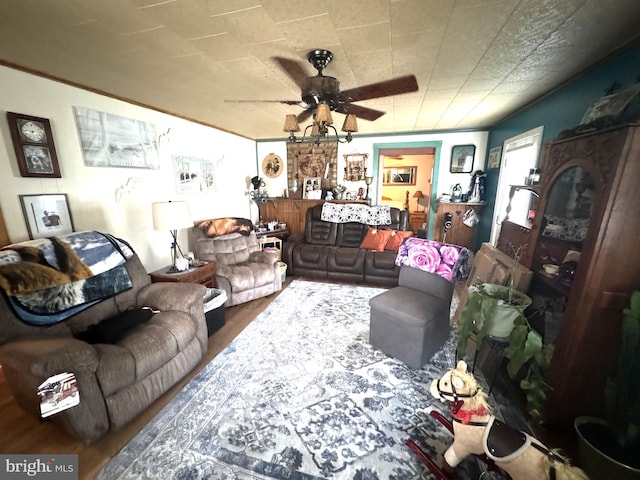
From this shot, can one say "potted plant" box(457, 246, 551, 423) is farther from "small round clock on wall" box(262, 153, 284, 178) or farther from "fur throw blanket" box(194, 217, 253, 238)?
"small round clock on wall" box(262, 153, 284, 178)

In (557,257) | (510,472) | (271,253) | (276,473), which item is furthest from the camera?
(271,253)

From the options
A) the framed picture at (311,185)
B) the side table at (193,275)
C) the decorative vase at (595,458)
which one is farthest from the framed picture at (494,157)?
the side table at (193,275)

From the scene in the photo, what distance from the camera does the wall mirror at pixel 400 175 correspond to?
681 centimetres

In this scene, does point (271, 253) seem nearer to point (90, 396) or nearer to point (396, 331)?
point (396, 331)

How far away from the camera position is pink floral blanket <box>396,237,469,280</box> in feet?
7.01

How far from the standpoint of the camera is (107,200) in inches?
97.4

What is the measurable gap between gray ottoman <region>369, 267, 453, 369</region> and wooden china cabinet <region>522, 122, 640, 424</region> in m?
0.73

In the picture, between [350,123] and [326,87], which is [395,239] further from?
[326,87]

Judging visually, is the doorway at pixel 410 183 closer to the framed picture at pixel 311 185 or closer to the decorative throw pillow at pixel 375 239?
the framed picture at pixel 311 185

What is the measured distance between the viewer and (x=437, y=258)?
2201mm

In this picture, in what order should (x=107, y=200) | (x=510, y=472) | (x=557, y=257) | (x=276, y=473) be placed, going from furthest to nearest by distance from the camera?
(x=107, y=200) < (x=557, y=257) < (x=276, y=473) < (x=510, y=472)

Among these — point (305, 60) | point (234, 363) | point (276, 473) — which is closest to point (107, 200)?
point (234, 363)

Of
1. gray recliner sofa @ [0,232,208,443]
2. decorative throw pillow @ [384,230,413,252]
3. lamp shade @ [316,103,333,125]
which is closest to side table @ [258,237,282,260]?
decorative throw pillow @ [384,230,413,252]

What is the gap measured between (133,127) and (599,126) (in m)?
3.89
